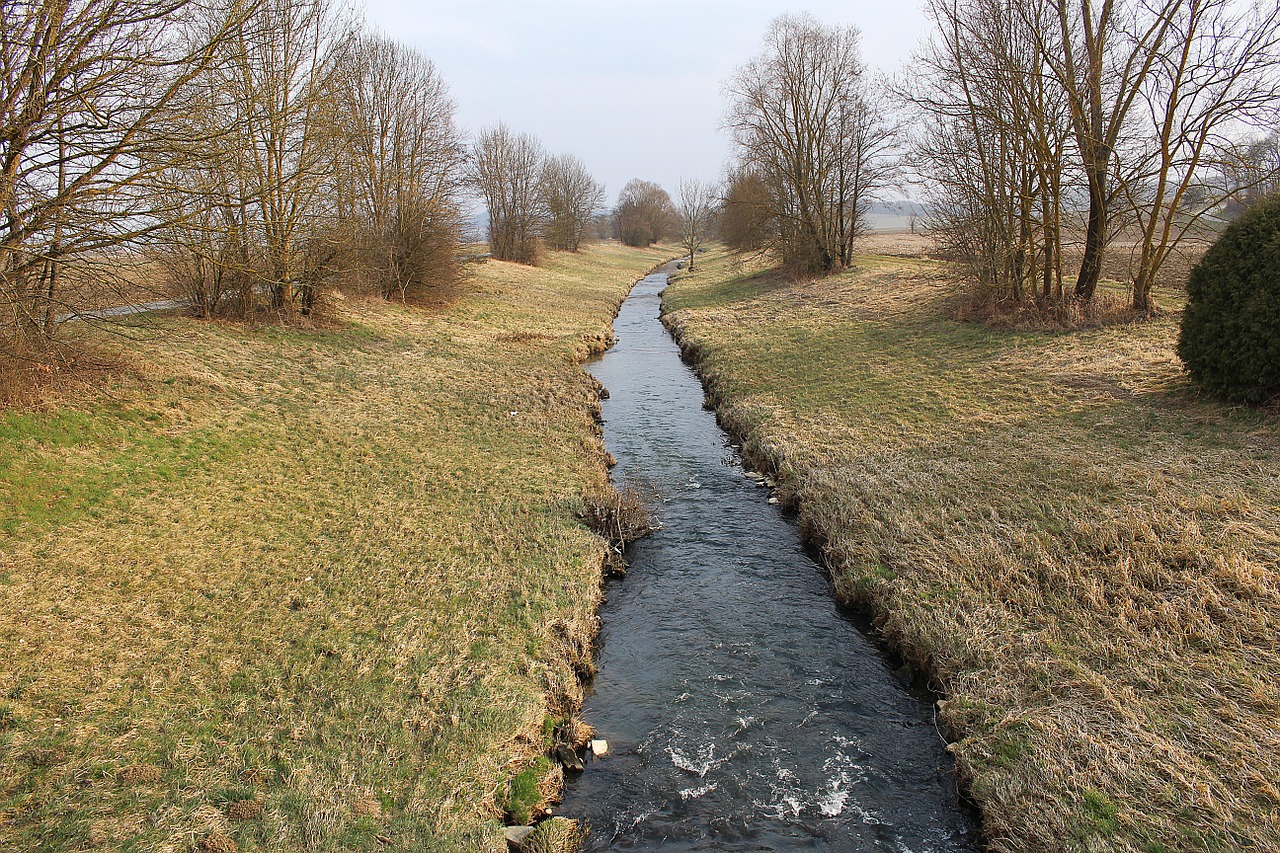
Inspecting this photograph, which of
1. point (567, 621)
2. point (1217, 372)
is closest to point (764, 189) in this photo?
point (1217, 372)

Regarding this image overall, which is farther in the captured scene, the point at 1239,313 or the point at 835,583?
the point at 1239,313

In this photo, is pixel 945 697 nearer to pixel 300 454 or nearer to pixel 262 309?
pixel 300 454

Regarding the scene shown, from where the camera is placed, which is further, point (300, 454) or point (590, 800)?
point (300, 454)

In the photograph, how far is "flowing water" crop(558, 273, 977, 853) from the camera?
5520 millimetres

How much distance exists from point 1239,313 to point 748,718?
10.2 metres

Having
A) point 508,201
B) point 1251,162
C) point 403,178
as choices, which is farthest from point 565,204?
point 1251,162

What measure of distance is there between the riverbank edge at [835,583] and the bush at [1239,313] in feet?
22.4

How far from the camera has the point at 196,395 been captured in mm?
12344

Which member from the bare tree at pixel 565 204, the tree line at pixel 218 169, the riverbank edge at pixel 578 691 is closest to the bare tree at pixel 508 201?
the bare tree at pixel 565 204

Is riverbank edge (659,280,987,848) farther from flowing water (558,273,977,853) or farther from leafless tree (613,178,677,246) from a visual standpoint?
leafless tree (613,178,677,246)

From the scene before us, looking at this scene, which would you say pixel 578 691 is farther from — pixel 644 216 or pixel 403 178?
pixel 644 216

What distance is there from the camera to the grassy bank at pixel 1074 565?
5109 millimetres

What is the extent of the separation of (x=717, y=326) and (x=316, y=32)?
16.1m

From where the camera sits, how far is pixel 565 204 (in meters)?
67.7
